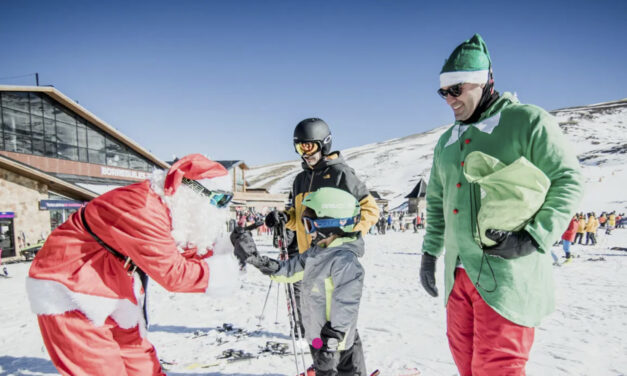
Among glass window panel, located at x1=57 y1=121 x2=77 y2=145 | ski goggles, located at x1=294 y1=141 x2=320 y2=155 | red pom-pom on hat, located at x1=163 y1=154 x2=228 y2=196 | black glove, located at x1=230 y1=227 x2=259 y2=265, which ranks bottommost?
black glove, located at x1=230 y1=227 x2=259 y2=265

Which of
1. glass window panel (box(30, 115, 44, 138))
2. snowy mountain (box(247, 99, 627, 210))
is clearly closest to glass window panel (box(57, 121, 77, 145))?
glass window panel (box(30, 115, 44, 138))

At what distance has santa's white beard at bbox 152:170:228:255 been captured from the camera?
2.21 meters

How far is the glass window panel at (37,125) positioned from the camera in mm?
18234

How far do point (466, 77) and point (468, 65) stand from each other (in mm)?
74

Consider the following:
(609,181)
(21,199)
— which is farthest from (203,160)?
(609,181)

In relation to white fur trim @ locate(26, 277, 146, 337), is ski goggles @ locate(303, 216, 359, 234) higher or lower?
higher

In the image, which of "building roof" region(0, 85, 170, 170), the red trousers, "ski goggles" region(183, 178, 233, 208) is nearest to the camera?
the red trousers

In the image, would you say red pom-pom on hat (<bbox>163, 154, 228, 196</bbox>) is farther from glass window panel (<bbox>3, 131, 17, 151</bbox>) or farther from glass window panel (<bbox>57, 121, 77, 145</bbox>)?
glass window panel (<bbox>57, 121, 77, 145</bbox>)

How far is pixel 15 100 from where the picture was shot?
17609 millimetres

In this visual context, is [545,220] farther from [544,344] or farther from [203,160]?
[544,344]

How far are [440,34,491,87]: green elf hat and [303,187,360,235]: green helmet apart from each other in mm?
1306

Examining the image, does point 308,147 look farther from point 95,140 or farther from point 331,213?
point 95,140

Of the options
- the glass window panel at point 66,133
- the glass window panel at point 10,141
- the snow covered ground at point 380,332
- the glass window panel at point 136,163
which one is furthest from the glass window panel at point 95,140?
the snow covered ground at point 380,332

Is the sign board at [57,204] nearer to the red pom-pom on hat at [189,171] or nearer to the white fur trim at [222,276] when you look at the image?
the red pom-pom on hat at [189,171]
